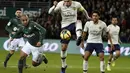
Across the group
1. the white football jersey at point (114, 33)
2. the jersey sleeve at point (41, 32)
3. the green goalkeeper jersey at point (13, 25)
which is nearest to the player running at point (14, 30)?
the green goalkeeper jersey at point (13, 25)

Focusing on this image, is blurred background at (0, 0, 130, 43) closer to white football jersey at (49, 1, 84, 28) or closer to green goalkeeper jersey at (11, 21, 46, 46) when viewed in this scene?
white football jersey at (49, 1, 84, 28)

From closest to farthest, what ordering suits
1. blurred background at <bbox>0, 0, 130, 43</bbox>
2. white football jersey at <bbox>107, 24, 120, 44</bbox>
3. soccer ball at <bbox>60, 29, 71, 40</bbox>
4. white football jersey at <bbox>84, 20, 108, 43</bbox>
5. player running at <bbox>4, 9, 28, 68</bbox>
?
soccer ball at <bbox>60, 29, 71, 40</bbox>, white football jersey at <bbox>84, 20, 108, 43</bbox>, player running at <bbox>4, 9, 28, 68</bbox>, white football jersey at <bbox>107, 24, 120, 44</bbox>, blurred background at <bbox>0, 0, 130, 43</bbox>

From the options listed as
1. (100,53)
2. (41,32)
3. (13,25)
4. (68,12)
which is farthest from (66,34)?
(13,25)

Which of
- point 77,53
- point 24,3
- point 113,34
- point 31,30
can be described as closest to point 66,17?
point 31,30

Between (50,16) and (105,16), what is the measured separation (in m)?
4.14

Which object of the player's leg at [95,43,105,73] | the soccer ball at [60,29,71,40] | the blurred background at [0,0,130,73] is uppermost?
the soccer ball at [60,29,71,40]

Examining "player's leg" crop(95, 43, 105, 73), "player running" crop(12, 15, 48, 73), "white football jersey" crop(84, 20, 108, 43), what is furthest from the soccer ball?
"player's leg" crop(95, 43, 105, 73)

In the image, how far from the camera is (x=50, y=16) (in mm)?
34844

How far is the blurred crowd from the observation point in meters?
→ 33.0

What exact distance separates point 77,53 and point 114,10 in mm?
4927

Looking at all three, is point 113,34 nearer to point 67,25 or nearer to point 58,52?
point 67,25

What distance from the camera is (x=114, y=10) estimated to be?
112ft

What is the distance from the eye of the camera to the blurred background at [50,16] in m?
33.3

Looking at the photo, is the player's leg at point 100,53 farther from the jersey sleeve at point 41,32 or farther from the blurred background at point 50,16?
the blurred background at point 50,16
